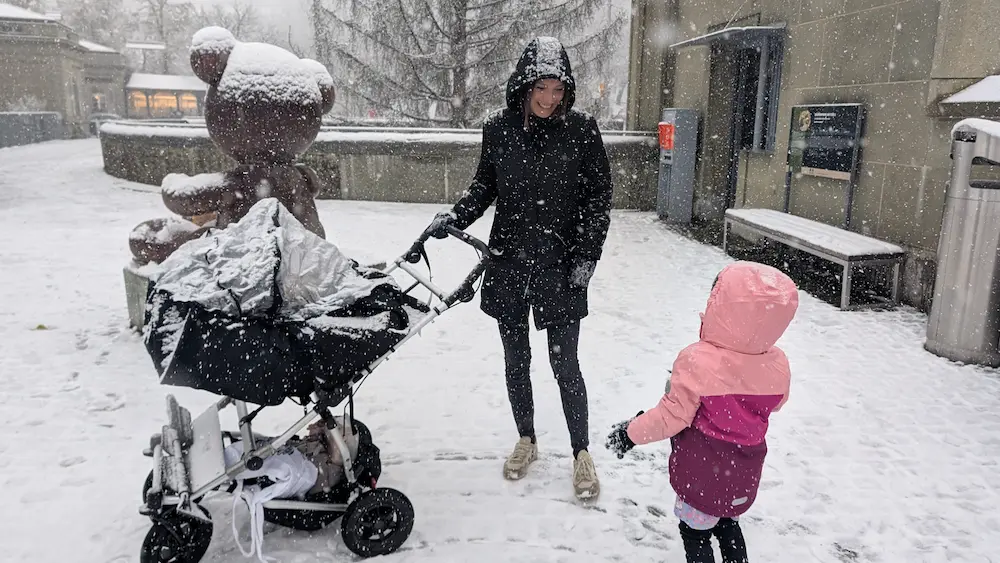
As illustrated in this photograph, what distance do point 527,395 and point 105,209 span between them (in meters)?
10.7

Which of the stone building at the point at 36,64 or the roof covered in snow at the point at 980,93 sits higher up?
the stone building at the point at 36,64

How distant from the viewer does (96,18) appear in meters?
68.7

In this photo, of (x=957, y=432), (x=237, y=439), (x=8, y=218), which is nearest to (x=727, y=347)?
(x=237, y=439)

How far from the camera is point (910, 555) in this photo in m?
2.90

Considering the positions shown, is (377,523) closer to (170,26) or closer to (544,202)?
(544,202)

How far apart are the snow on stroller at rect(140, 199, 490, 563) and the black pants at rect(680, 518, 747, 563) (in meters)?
1.15

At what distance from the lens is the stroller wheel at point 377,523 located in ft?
9.02

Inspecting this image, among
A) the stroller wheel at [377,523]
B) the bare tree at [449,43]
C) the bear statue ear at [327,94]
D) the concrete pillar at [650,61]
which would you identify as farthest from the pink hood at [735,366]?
the bare tree at [449,43]

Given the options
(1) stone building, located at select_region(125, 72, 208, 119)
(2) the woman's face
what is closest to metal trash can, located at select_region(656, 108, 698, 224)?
(2) the woman's face

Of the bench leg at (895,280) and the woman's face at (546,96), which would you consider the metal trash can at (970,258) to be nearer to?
the bench leg at (895,280)

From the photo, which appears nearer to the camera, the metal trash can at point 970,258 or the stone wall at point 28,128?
the metal trash can at point 970,258

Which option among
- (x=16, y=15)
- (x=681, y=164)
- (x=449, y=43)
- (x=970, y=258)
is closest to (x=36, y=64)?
(x=16, y=15)

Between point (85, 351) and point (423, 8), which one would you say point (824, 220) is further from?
point (423, 8)

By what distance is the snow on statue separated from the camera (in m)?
4.61
